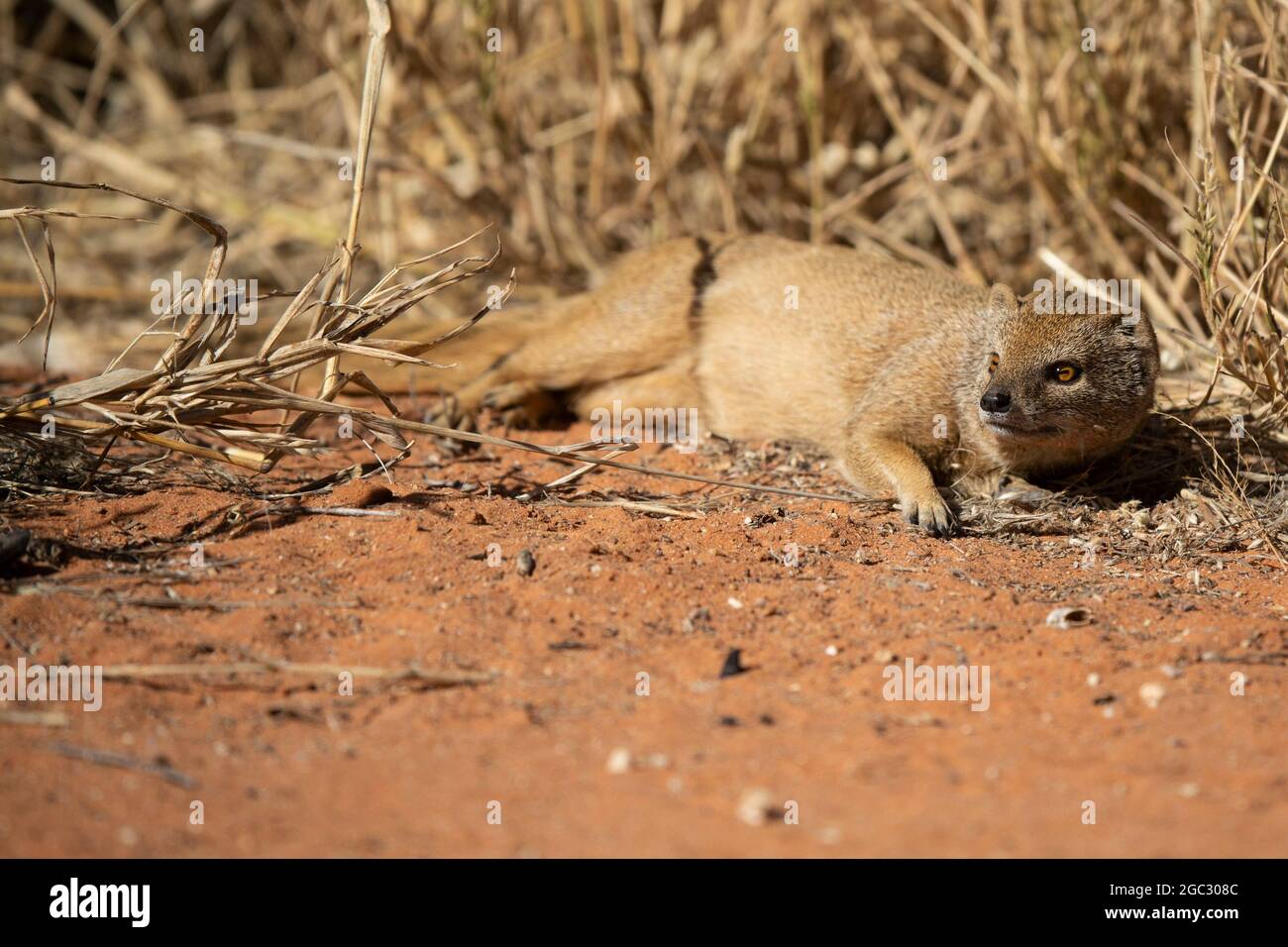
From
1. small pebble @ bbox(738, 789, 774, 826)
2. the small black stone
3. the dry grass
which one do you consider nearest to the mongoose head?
the dry grass

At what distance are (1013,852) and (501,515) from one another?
2.13 m

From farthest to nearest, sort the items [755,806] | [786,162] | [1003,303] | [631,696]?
[786,162]
[1003,303]
[631,696]
[755,806]

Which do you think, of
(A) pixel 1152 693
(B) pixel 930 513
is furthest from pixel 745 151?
(A) pixel 1152 693

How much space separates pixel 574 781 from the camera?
8.30 feet

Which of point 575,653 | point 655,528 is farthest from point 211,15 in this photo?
point 575,653

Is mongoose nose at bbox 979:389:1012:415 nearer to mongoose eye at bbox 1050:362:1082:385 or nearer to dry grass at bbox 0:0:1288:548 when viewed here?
mongoose eye at bbox 1050:362:1082:385

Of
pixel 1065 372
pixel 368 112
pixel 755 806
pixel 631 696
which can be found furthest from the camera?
pixel 1065 372

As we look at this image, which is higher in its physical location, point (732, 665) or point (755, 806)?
point (732, 665)

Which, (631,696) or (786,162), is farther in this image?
(786,162)

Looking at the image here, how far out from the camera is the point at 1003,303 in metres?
4.50

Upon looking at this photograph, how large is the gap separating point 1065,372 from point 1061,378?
3 cm

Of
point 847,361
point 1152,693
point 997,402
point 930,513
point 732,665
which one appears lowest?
point 1152,693

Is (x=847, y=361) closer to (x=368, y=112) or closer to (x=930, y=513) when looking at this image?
(x=930, y=513)
